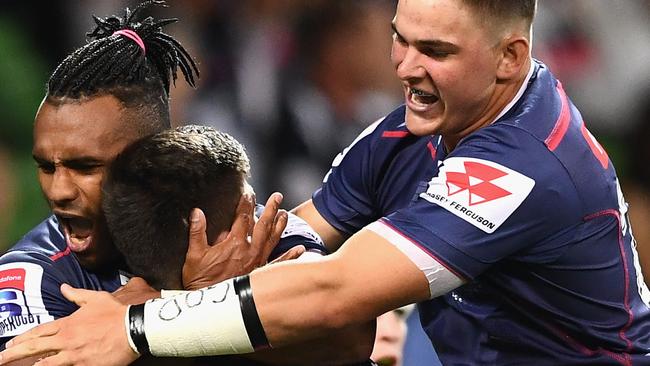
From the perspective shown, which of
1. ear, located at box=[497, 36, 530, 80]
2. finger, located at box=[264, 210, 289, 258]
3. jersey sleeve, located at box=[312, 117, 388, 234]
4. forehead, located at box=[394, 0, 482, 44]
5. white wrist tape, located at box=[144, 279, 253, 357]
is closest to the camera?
white wrist tape, located at box=[144, 279, 253, 357]

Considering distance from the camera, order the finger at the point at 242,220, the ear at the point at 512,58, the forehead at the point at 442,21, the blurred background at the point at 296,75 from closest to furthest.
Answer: the finger at the point at 242,220 → the forehead at the point at 442,21 → the ear at the point at 512,58 → the blurred background at the point at 296,75

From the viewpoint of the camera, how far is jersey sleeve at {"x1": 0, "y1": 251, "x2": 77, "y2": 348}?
2680 mm

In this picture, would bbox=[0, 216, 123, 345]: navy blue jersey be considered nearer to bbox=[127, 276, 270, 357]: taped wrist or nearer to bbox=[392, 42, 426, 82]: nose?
bbox=[127, 276, 270, 357]: taped wrist

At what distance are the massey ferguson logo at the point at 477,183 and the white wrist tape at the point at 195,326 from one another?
58cm

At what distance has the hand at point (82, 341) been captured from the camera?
95.8 inches

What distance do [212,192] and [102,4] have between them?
10.3 ft

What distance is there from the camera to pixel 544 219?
2680 mm

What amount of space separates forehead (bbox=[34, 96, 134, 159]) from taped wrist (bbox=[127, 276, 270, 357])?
0.46 metres

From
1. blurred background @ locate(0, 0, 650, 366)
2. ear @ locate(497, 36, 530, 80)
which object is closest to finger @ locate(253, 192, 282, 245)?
ear @ locate(497, 36, 530, 80)

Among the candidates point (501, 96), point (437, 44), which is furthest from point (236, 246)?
Result: point (501, 96)

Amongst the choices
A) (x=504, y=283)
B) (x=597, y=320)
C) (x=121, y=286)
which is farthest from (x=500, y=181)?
(x=121, y=286)

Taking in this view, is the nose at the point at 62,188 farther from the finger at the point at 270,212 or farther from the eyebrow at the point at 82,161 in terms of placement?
the finger at the point at 270,212

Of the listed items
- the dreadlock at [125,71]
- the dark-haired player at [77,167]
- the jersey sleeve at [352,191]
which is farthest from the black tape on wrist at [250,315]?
the jersey sleeve at [352,191]

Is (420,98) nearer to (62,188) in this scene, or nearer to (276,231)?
(276,231)
